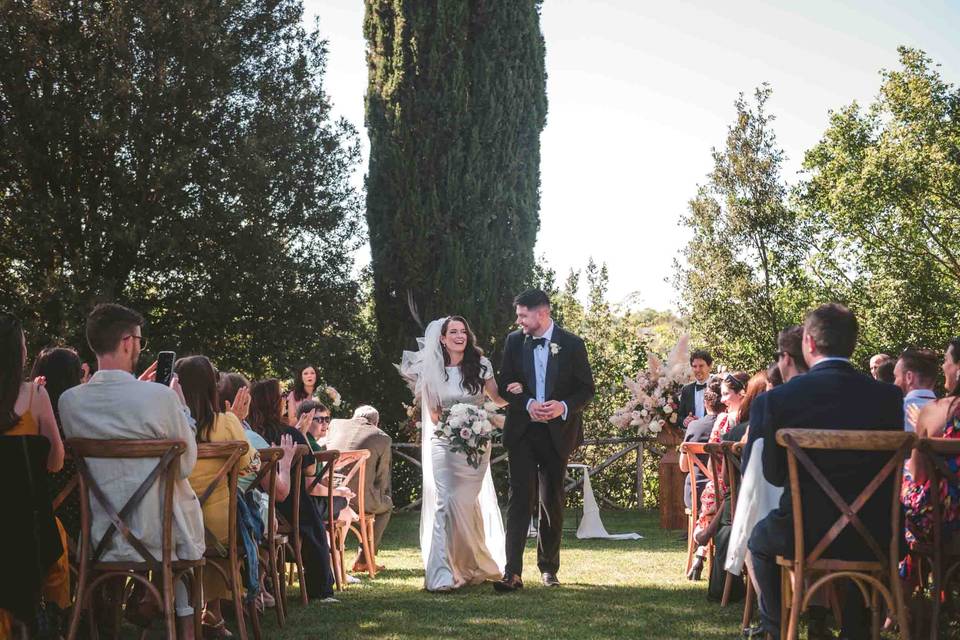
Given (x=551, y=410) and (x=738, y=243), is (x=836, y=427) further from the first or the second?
(x=738, y=243)

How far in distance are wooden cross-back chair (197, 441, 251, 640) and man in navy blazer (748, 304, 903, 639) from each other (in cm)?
252

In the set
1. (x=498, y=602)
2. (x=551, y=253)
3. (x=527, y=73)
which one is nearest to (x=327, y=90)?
(x=527, y=73)

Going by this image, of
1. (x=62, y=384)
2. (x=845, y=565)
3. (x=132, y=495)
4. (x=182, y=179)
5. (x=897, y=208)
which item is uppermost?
(x=897, y=208)

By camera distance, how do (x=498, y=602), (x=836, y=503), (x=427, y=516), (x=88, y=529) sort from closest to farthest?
1. (x=836, y=503)
2. (x=88, y=529)
3. (x=498, y=602)
4. (x=427, y=516)

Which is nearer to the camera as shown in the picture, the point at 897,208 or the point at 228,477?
the point at 228,477

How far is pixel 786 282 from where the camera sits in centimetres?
2538

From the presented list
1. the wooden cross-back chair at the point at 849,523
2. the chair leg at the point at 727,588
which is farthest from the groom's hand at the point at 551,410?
the wooden cross-back chair at the point at 849,523

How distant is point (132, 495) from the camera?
4395mm

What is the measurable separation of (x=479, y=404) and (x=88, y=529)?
13.0ft

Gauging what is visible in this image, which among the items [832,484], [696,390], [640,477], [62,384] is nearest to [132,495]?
[62,384]

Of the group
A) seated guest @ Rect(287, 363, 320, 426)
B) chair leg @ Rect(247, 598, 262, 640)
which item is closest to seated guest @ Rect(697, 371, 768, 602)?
chair leg @ Rect(247, 598, 262, 640)

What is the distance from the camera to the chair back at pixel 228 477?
4914mm

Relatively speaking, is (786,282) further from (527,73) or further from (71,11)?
(71,11)

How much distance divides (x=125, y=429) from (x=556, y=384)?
12.9 feet
